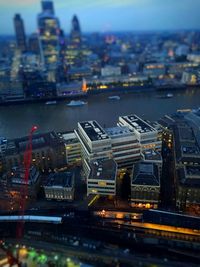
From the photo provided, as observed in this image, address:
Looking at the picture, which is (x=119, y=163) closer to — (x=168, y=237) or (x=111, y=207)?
(x=111, y=207)

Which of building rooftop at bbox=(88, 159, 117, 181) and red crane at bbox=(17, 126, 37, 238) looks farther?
building rooftop at bbox=(88, 159, 117, 181)

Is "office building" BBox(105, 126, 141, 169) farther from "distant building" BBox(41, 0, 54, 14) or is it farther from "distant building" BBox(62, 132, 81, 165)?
"distant building" BBox(41, 0, 54, 14)

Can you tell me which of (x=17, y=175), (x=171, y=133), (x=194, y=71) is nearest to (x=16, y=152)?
(x=17, y=175)

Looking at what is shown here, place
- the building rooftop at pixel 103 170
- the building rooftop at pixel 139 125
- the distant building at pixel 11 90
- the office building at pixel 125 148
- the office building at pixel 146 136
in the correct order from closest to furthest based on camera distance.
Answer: the building rooftop at pixel 103 170, the office building at pixel 125 148, the office building at pixel 146 136, the building rooftop at pixel 139 125, the distant building at pixel 11 90

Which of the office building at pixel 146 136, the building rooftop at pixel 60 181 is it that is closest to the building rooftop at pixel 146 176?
the office building at pixel 146 136

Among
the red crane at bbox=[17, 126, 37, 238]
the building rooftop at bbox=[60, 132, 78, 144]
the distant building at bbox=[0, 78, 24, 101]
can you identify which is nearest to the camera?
the red crane at bbox=[17, 126, 37, 238]

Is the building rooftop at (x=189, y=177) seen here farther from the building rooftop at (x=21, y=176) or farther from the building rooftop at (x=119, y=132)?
the building rooftop at (x=21, y=176)

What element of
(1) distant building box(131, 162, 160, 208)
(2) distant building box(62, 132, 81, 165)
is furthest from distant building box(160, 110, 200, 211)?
(2) distant building box(62, 132, 81, 165)
